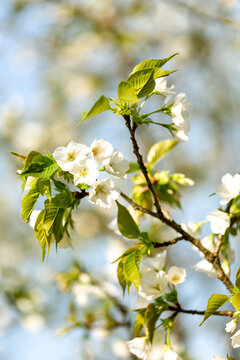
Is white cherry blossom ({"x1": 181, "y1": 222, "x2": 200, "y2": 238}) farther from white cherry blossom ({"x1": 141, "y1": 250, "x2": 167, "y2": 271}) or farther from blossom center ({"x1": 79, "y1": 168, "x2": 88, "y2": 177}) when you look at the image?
blossom center ({"x1": 79, "y1": 168, "x2": 88, "y2": 177})

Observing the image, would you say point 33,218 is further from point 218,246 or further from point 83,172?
point 218,246

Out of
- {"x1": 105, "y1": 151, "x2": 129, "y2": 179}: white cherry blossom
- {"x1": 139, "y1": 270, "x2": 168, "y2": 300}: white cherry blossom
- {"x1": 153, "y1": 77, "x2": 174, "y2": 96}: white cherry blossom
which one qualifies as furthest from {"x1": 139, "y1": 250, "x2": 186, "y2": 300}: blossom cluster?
{"x1": 153, "y1": 77, "x2": 174, "y2": 96}: white cherry blossom

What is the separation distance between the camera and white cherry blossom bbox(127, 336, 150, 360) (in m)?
0.89

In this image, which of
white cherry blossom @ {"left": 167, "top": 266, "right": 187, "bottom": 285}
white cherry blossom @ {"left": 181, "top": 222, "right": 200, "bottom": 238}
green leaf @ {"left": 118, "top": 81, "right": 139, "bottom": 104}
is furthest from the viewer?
white cherry blossom @ {"left": 181, "top": 222, "right": 200, "bottom": 238}

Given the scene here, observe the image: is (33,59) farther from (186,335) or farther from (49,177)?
(49,177)

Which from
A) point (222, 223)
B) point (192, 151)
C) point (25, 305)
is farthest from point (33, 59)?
point (222, 223)

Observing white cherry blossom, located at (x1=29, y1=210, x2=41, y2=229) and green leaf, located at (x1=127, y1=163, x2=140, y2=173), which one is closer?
white cherry blossom, located at (x1=29, y1=210, x2=41, y2=229)

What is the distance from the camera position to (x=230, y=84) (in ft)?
13.0

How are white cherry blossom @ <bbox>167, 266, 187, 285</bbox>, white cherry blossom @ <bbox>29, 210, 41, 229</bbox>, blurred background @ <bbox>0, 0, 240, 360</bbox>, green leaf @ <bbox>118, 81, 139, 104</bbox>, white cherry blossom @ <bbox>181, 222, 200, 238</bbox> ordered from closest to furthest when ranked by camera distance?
green leaf @ <bbox>118, 81, 139, 104</bbox>, white cherry blossom @ <bbox>29, 210, 41, 229</bbox>, white cherry blossom @ <bbox>167, 266, 187, 285</bbox>, white cherry blossom @ <bbox>181, 222, 200, 238</bbox>, blurred background @ <bbox>0, 0, 240, 360</bbox>

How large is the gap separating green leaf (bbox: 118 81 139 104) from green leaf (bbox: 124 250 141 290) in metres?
0.27

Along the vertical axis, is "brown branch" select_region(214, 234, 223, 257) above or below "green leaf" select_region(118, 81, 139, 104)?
below

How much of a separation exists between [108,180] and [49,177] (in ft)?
0.32

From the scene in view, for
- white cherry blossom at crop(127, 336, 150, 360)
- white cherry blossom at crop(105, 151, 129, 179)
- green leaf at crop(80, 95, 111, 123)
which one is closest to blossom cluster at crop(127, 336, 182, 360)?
white cherry blossom at crop(127, 336, 150, 360)

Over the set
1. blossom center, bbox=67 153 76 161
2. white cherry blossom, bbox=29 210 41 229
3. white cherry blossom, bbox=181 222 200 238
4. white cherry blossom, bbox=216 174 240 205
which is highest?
blossom center, bbox=67 153 76 161
